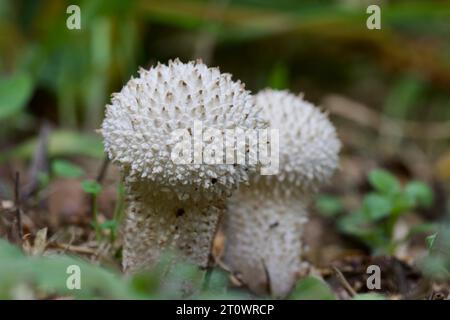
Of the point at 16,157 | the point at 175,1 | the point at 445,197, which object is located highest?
the point at 175,1

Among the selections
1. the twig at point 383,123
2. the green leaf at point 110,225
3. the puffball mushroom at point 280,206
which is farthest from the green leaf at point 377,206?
the twig at point 383,123

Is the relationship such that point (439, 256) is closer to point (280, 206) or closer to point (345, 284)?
point (345, 284)

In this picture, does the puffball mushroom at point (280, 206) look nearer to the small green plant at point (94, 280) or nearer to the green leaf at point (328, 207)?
the small green plant at point (94, 280)

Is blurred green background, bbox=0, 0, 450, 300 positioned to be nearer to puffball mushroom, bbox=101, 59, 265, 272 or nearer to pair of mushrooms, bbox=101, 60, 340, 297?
pair of mushrooms, bbox=101, 60, 340, 297

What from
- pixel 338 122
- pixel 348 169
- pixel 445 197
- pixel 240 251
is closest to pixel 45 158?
pixel 240 251

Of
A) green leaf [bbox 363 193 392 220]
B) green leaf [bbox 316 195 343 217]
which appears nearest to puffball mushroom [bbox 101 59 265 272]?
green leaf [bbox 363 193 392 220]

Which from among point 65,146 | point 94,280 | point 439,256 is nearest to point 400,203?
point 439,256
